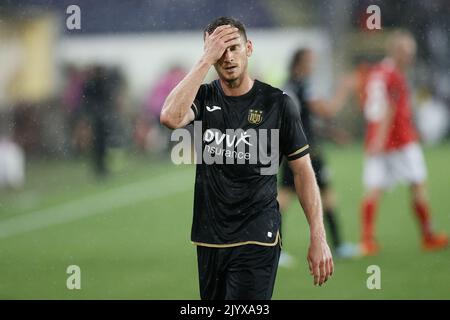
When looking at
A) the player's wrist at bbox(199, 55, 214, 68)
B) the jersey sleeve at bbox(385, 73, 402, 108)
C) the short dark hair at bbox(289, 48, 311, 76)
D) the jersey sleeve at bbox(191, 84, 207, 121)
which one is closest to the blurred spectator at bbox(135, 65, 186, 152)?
the jersey sleeve at bbox(385, 73, 402, 108)

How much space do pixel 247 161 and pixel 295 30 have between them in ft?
80.3

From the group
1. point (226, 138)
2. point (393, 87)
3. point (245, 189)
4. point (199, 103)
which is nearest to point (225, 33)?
point (199, 103)

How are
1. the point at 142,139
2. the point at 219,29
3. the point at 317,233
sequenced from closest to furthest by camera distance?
1. the point at 219,29
2. the point at 317,233
3. the point at 142,139

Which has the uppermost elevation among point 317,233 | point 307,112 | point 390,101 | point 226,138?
point 390,101

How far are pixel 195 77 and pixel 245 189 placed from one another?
→ 2.35 ft

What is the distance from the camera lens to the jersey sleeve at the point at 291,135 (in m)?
5.49

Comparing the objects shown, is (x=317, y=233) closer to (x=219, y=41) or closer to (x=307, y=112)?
(x=219, y=41)

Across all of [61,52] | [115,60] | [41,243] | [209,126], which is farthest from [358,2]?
[209,126]

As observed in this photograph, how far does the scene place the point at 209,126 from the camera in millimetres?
5547

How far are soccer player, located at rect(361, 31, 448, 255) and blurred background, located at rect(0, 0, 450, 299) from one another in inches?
14.3

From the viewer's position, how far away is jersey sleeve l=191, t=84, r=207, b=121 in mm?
5516

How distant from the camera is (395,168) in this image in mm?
10617

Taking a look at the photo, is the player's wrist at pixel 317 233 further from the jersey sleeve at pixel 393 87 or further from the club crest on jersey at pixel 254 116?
the jersey sleeve at pixel 393 87

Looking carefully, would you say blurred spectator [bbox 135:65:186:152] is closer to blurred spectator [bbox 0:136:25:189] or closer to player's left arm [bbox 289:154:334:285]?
blurred spectator [bbox 0:136:25:189]
